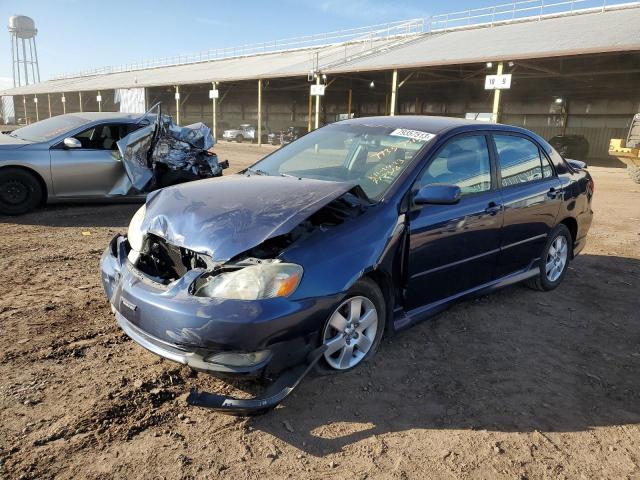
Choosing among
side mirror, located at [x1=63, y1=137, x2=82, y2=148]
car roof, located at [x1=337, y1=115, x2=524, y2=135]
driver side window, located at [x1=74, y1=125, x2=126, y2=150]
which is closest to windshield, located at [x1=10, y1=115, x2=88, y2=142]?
driver side window, located at [x1=74, y1=125, x2=126, y2=150]

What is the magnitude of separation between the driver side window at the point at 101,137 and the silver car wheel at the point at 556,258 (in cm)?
609

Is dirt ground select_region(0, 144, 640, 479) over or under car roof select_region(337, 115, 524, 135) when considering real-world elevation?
under

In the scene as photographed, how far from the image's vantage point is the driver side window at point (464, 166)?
3488mm

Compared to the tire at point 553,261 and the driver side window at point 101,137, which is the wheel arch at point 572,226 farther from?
the driver side window at point 101,137

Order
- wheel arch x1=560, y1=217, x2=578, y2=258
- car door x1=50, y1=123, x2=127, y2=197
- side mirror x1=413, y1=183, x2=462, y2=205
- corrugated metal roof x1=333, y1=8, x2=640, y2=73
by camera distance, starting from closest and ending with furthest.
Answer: side mirror x1=413, y1=183, x2=462, y2=205
wheel arch x1=560, y1=217, x2=578, y2=258
car door x1=50, y1=123, x2=127, y2=197
corrugated metal roof x1=333, y1=8, x2=640, y2=73

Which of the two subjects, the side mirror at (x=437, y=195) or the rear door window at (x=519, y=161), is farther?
the rear door window at (x=519, y=161)

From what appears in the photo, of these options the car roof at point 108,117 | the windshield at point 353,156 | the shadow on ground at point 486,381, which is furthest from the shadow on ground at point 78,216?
the shadow on ground at point 486,381

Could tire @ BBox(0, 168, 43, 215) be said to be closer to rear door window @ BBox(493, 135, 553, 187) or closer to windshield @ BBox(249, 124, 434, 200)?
windshield @ BBox(249, 124, 434, 200)

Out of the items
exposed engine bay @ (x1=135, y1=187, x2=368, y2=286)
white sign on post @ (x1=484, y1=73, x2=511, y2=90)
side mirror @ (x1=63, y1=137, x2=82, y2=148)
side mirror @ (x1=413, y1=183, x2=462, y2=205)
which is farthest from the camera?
white sign on post @ (x1=484, y1=73, x2=511, y2=90)

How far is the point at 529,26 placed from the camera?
81.4ft

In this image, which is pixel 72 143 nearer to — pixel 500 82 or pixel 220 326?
pixel 220 326

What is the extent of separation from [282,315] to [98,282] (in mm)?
2672

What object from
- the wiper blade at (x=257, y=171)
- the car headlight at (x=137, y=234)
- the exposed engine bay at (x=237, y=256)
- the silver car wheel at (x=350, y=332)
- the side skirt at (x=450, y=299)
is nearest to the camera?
the exposed engine bay at (x=237, y=256)

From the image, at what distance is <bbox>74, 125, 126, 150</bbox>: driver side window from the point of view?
7.20 metres
